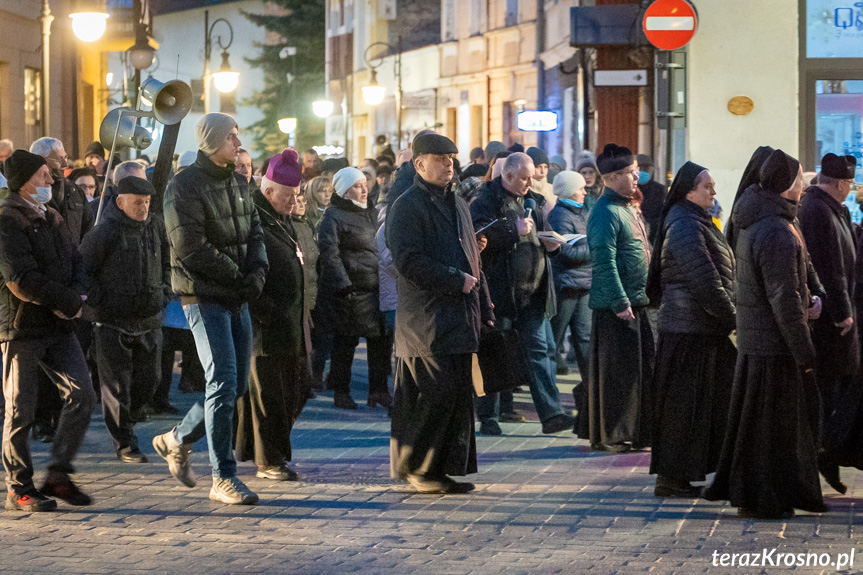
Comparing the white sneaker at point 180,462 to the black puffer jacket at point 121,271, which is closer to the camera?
the white sneaker at point 180,462

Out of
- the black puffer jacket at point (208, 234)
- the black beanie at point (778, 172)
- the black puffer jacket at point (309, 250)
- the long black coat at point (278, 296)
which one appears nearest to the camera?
the black beanie at point (778, 172)

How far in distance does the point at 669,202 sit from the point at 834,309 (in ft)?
4.16

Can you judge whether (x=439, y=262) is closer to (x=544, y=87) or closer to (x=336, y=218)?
(x=336, y=218)

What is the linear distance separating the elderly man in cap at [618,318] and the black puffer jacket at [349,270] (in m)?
2.68

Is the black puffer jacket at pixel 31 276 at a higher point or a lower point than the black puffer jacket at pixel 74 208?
lower

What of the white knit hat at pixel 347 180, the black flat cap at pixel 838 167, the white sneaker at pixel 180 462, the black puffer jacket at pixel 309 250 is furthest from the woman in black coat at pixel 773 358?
the white knit hat at pixel 347 180

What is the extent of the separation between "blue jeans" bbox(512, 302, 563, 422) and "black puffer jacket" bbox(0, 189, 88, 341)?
3.88 metres

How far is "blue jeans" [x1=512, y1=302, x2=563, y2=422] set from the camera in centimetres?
1118

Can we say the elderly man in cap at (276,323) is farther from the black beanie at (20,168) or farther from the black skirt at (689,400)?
the black skirt at (689,400)

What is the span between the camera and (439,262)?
28.8 ft

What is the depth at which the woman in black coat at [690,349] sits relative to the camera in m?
8.61

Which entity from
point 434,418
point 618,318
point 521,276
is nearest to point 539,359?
point 521,276

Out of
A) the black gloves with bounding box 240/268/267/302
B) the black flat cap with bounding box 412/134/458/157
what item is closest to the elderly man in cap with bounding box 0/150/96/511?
the black gloves with bounding box 240/268/267/302

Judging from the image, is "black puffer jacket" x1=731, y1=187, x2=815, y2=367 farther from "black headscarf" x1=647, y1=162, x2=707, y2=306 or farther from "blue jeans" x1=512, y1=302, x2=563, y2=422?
"blue jeans" x1=512, y1=302, x2=563, y2=422
